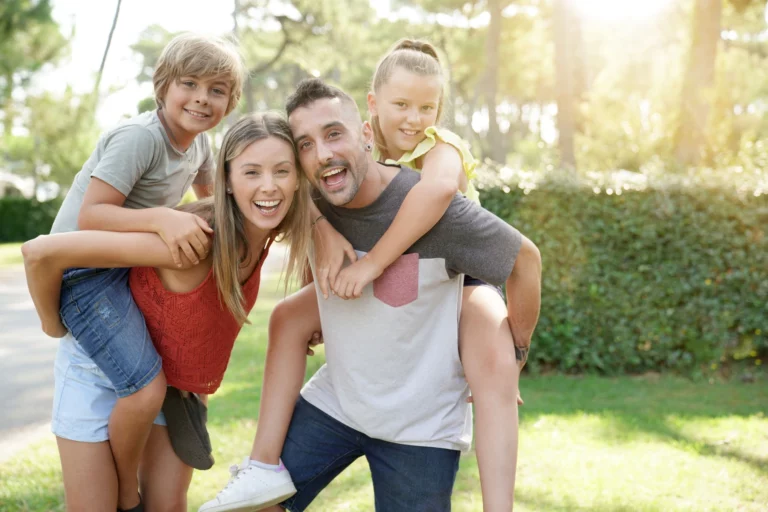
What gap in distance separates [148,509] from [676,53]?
68.3 ft

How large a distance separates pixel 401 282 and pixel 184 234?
2.58ft

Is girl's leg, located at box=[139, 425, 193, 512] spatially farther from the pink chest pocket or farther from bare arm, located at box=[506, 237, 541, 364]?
bare arm, located at box=[506, 237, 541, 364]

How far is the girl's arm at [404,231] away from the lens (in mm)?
2529

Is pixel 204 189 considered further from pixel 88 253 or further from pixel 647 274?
pixel 647 274

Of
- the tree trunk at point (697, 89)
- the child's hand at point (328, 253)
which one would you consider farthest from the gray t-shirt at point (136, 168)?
the tree trunk at point (697, 89)

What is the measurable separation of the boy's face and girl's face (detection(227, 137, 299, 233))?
0.54m

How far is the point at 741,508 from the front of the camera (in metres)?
4.19

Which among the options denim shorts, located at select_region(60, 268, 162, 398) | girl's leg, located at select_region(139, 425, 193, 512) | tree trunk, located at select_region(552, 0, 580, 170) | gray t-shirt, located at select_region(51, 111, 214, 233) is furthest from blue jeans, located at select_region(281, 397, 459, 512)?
tree trunk, located at select_region(552, 0, 580, 170)

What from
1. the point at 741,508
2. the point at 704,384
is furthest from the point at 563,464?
the point at 704,384

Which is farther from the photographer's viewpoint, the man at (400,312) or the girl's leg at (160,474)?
the girl's leg at (160,474)

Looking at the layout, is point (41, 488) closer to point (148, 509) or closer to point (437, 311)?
point (148, 509)

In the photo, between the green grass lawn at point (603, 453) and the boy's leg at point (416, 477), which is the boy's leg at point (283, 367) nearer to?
the boy's leg at point (416, 477)

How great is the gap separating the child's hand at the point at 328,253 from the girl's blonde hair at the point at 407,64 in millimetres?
954

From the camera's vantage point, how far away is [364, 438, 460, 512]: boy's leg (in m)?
2.65
